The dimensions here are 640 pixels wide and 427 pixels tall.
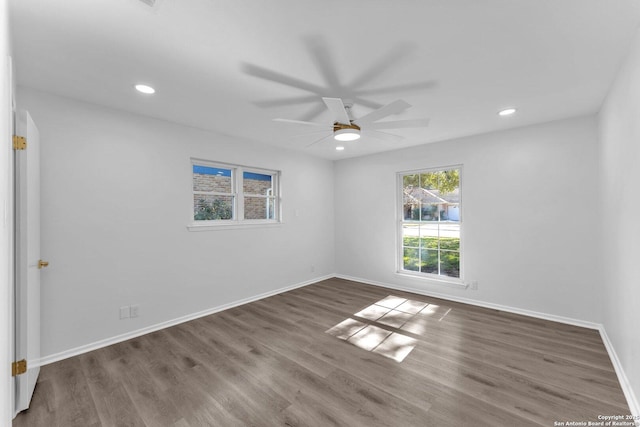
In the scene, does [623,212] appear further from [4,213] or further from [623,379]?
[4,213]

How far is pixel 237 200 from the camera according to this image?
13.9 feet

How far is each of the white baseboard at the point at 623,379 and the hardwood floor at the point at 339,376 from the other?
0.05 m

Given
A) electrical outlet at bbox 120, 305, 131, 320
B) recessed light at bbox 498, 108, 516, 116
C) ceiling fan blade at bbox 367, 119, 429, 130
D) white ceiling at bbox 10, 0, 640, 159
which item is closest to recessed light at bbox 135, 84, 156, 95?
white ceiling at bbox 10, 0, 640, 159

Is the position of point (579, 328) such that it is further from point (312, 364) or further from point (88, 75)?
point (88, 75)

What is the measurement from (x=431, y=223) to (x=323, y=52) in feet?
11.4

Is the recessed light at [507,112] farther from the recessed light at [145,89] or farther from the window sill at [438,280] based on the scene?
the recessed light at [145,89]

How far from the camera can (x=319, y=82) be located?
242 centimetres

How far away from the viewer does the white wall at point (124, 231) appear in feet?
8.72

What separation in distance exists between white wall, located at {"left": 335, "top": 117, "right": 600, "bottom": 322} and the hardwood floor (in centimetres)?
43

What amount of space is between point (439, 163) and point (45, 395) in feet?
17.1

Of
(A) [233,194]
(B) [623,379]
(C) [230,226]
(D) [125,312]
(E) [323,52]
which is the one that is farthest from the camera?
(A) [233,194]

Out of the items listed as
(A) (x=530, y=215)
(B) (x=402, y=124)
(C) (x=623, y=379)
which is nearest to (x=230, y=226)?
(B) (x=402, y=124)

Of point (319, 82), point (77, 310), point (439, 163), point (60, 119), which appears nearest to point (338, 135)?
point (319, 82)

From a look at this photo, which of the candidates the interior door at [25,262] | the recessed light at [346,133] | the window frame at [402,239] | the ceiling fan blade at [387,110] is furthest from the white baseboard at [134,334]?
the ceiling fan blade at [387,110]
